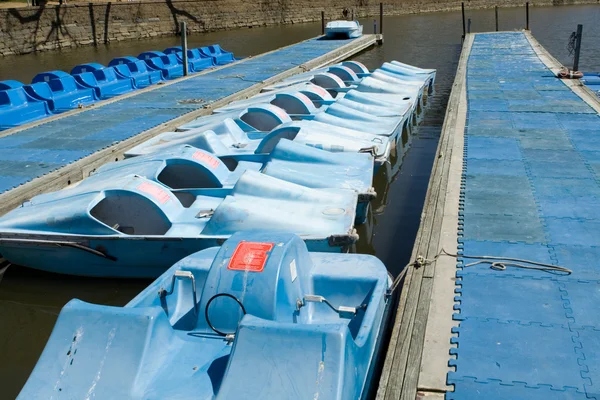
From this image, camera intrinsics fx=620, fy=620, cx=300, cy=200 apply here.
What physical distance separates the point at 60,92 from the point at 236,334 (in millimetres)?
13377

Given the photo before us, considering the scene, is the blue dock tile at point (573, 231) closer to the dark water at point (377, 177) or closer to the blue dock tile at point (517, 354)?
the blue dock tile at point (517, 354)

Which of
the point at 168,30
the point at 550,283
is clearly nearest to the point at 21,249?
the point at 550,283

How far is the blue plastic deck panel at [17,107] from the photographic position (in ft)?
45.9

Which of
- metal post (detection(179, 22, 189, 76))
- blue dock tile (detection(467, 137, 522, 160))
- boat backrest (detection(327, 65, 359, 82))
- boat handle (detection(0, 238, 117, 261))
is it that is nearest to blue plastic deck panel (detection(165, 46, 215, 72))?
metal post (detection(179, 22, 189, 76))

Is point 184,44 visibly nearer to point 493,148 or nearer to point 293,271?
point 493,148

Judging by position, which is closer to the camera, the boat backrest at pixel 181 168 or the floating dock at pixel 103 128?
the boat backrest at pixel 181 168

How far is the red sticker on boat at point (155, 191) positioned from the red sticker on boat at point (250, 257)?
9.28 ft

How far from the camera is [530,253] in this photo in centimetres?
636

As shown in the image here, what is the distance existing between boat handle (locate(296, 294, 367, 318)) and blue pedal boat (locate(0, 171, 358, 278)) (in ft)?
4.90

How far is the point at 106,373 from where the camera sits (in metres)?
4.48

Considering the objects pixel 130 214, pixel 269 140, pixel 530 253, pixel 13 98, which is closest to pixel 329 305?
pixel 530 253

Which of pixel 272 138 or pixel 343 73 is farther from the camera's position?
pixel 343 73

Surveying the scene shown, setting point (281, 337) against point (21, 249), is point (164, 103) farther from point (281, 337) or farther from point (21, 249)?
point (281, 337)

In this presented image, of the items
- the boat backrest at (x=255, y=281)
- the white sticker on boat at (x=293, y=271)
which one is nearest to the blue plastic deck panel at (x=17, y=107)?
the boat backrest at (x=255, y=281)
